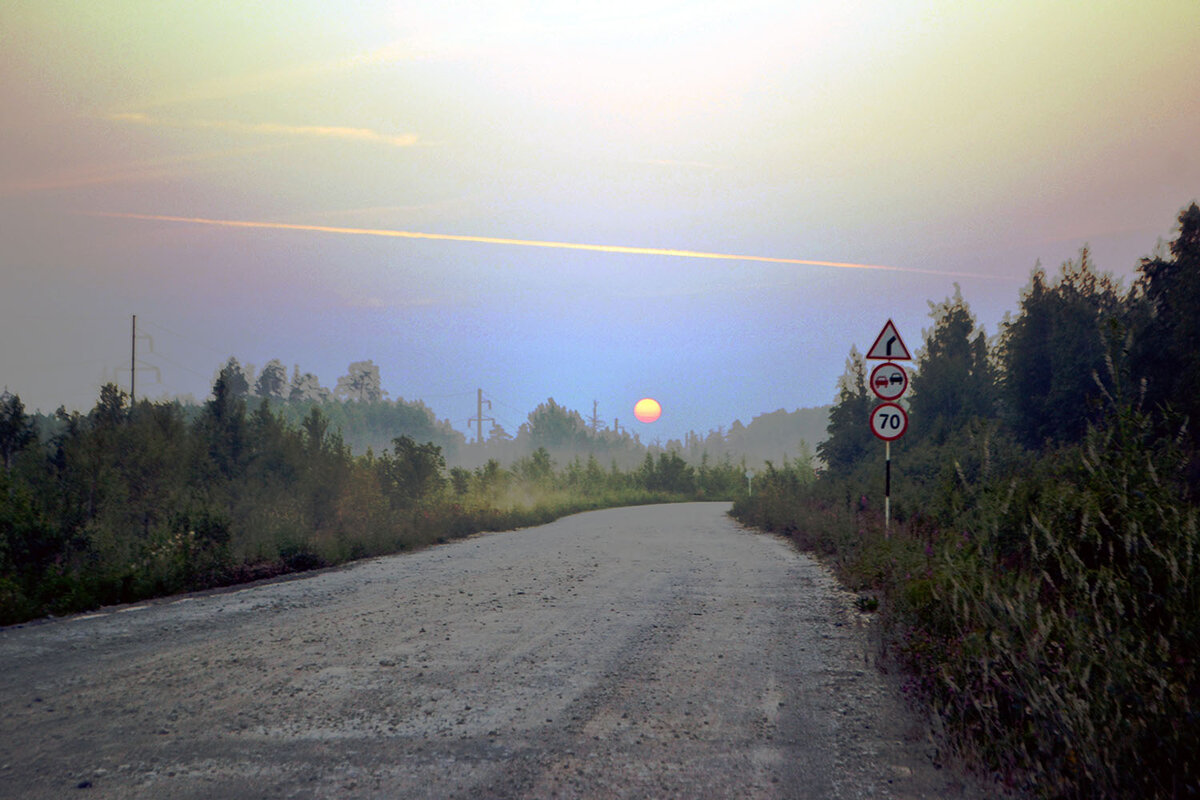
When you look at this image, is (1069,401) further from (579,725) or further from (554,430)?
(554,430)

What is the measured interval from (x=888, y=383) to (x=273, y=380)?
10888 centimetres

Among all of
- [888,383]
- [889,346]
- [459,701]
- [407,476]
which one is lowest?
[459,701]

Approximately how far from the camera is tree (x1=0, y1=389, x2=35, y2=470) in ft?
65.9

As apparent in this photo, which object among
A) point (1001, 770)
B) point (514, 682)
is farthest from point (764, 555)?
point (1001, 770)

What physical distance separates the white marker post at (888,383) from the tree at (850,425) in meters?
26.4

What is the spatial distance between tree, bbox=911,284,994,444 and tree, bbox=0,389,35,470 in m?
33.8

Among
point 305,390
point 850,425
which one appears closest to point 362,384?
point 305,390

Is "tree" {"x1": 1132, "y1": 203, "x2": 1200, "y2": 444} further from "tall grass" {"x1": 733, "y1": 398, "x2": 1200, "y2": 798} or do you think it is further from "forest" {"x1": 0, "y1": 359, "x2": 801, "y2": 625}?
"forest" {"x1": 0, "y1": 359, "x2": 801, "y2": 625}

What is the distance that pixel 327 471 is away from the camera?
101 feet

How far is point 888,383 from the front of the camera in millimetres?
13219

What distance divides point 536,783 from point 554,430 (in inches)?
5660

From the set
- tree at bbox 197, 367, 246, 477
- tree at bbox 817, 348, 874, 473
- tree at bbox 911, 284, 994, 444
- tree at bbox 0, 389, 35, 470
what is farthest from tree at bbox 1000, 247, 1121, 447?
tree at bbox 0, 389, 35, 470

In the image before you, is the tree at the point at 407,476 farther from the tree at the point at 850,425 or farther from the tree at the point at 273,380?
the tree at the point at 273,380

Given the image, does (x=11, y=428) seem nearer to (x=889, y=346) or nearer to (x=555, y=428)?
(x=889, y=346)
